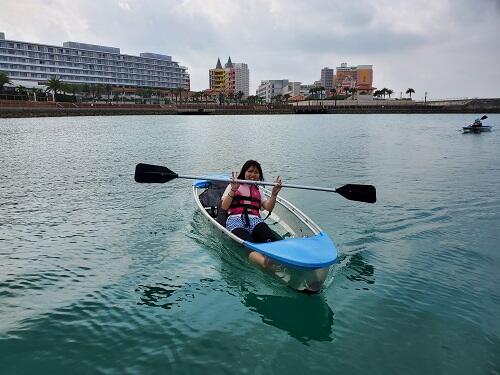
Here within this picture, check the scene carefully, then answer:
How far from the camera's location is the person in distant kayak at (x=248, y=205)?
7.77 meters

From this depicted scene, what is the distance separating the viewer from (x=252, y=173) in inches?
323

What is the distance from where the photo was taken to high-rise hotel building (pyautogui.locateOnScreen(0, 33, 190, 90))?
132 meters

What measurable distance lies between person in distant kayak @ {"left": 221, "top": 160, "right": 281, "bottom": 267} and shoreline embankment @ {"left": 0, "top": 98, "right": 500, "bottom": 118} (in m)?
86.7

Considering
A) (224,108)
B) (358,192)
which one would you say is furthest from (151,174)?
(224,108)

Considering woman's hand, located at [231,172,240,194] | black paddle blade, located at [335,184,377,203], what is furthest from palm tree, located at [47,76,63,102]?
black paddle blade, located at [335,184,377,203]

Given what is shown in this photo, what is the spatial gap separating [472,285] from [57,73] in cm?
16186

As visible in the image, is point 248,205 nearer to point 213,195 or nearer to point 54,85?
point 213,195

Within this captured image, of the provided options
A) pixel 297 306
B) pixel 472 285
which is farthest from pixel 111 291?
pixel 472 285

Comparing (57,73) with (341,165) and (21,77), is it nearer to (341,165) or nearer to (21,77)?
(21,77)

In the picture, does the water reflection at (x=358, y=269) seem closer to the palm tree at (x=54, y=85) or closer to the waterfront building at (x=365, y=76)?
the palm tree at (x=54, y=85)

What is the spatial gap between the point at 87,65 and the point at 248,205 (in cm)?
16777

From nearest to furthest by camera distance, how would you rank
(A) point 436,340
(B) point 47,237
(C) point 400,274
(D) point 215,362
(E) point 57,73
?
1. (D) point 215,362
2. (A) point 436,340
3. (C) point 400,274
4. (B) point 47,237
5. (E) point 57,73

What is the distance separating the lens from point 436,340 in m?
5.57

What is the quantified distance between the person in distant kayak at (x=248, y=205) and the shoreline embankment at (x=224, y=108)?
3413 inches
